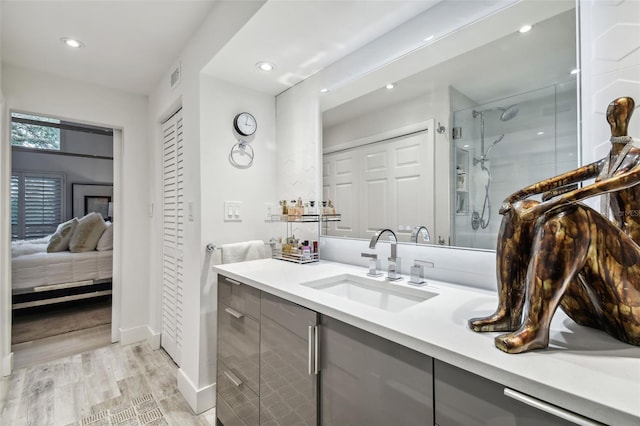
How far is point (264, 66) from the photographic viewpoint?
1.87 m

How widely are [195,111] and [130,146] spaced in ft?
4.51

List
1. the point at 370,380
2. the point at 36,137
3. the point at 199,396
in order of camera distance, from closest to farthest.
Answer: the point at 370,380
the point at 199,396
the point at 36,137

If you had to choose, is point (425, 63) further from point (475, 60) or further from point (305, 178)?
point (305, 178)

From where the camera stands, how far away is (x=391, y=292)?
1327 millimetres

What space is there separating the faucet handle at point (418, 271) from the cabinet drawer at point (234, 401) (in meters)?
0.92

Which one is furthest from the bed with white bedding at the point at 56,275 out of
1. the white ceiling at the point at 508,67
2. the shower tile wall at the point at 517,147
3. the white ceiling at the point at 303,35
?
the shower tile wall at the point at 517,147

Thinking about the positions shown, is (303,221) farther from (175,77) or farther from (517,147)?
(175,77)

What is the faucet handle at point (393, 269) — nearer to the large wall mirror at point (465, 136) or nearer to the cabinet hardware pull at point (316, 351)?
the large wall mirror at point (465, 136)

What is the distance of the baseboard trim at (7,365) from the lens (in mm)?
2201

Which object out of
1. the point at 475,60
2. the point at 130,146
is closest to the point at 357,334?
the point at 475,60

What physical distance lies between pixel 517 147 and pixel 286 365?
4.16 ft

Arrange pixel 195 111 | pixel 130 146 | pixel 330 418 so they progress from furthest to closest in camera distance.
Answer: pixel 130 146, pixel 195 111, pixel 330 418

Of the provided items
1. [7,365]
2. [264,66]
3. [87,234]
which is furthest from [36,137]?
[264,66]

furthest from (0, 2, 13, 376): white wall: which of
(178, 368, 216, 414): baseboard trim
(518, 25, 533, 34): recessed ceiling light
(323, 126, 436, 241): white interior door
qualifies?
(518, 25, 533, 34): recessed ceiling light
